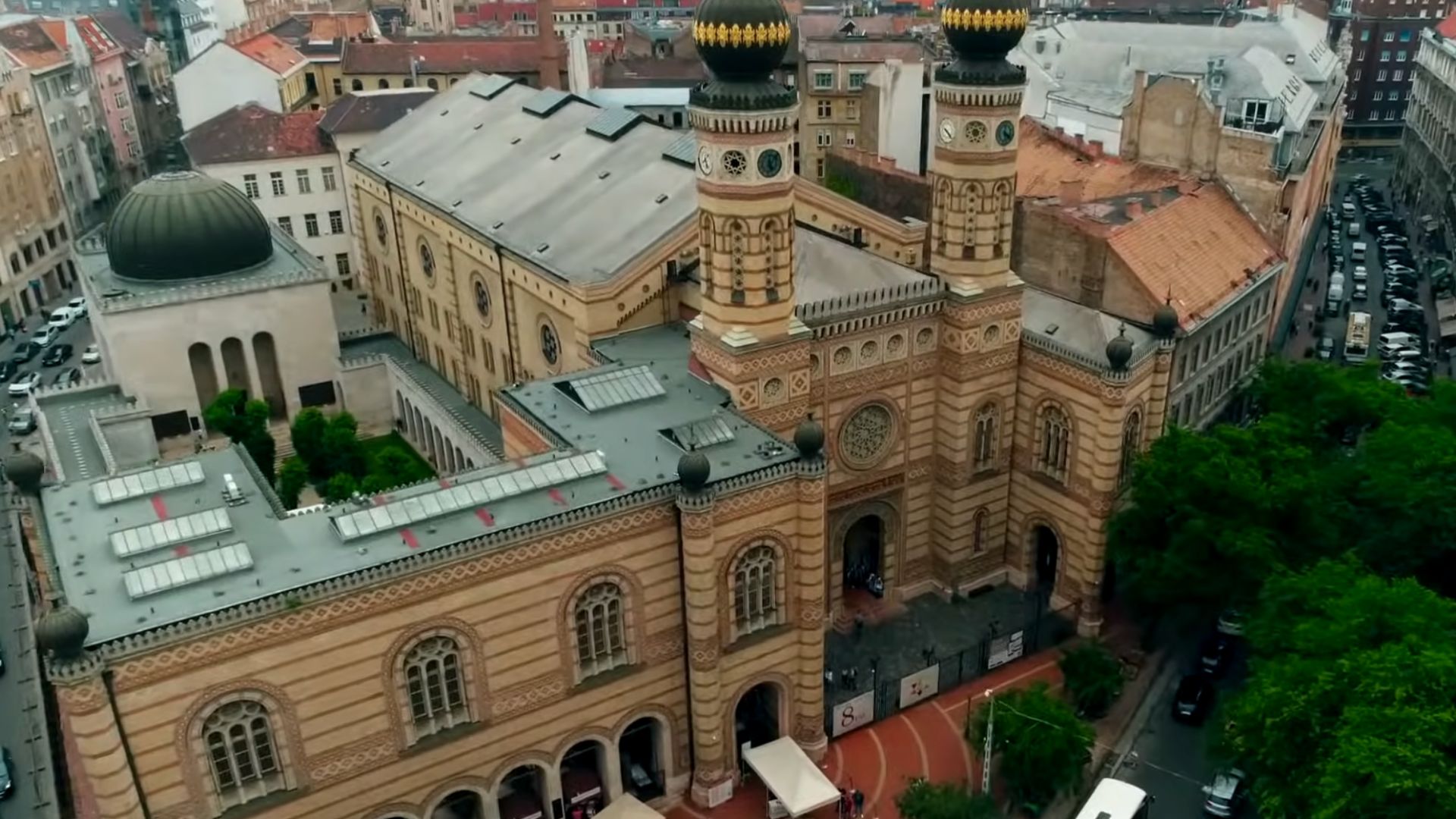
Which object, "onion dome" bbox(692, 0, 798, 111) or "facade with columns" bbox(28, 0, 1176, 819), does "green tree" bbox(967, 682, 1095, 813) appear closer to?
"facade with columns" bbox(28, 0, 1176, 819)

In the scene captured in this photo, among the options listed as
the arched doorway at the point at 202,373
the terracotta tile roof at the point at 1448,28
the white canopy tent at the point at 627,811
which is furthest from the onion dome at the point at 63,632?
the terracotta tile roof at the point at 1448,28

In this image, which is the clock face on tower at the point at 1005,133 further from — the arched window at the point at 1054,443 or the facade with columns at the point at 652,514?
the arched window at the point at 1054,443

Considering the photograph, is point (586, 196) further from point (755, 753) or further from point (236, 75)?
point (236, 75)

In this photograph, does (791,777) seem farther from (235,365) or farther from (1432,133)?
(1432,133)

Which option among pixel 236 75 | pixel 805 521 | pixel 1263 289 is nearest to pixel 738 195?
pixel 805 521

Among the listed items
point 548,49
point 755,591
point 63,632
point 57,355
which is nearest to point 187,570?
point 63,632
